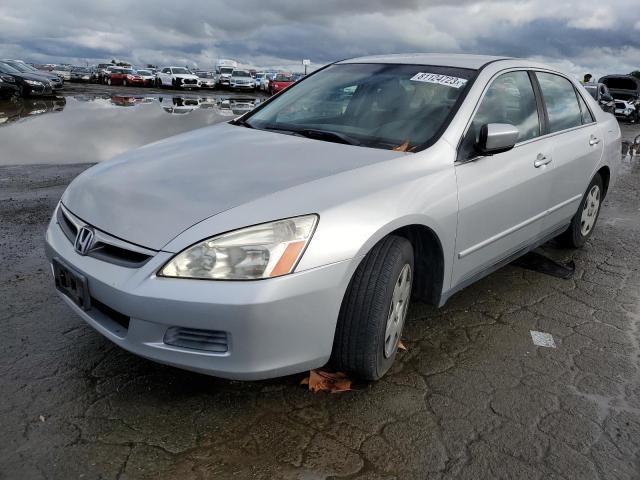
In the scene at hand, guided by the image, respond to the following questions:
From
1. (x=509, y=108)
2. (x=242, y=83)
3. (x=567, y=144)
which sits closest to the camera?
(x=509, y=108)

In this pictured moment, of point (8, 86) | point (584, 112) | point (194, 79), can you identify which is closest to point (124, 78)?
point (194, 79)

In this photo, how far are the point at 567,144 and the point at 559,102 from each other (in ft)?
1.27

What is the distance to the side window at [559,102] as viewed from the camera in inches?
154

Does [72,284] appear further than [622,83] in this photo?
No

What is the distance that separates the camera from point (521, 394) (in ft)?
8.64

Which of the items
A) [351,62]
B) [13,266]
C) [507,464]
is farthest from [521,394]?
[13,266]

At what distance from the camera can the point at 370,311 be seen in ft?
7.71

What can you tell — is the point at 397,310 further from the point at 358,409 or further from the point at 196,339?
the point at 196,339

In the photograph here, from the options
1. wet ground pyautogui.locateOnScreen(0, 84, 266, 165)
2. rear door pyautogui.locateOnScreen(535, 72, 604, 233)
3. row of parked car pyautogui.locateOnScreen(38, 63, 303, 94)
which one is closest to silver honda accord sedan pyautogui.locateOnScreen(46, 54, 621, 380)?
rear door pyautogui.locateOnScreen(535, 72, 604, 233)

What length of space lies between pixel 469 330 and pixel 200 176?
187cm

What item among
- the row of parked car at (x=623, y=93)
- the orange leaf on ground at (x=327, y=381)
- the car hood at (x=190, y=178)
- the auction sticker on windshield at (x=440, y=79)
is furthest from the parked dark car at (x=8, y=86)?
the orange leaf on ground at (x=327, y=381)

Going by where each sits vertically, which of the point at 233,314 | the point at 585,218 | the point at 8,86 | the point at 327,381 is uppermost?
the point at 233,314

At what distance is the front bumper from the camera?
201 centimetres

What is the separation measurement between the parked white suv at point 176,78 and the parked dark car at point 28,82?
1353 centimetres
